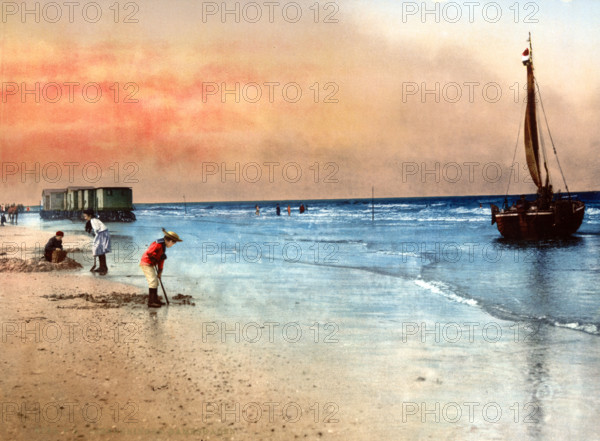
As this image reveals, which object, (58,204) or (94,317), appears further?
(58,204)

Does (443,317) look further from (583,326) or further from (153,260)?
(153,260)

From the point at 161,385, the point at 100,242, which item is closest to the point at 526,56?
the point at 100,242

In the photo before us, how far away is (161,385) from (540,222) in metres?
27.3

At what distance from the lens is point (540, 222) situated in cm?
2886

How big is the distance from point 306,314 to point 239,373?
11.0ft

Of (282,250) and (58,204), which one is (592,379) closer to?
(282,250)

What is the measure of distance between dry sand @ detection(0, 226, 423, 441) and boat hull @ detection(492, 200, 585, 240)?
80.0 ft

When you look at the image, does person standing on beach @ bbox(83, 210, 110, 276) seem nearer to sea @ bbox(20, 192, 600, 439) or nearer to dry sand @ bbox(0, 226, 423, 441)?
sea @ bbox(20, 192, 600, 439)

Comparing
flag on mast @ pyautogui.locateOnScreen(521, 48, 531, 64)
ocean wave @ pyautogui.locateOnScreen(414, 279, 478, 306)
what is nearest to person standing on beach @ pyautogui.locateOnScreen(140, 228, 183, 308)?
ocean wave @ pyautogui.locateOnScreen(414, 279, 478, 306)

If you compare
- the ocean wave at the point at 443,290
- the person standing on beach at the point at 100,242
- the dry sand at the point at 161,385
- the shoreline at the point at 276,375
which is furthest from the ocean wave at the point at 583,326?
the person standing on beach at the point at 100,242

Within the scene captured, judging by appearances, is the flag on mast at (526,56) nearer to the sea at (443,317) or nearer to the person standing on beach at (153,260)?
the sea at (443,317)

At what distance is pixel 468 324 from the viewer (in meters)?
8.42

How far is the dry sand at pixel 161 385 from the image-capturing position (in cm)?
452

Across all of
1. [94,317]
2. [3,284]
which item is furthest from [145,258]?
[3,284]
